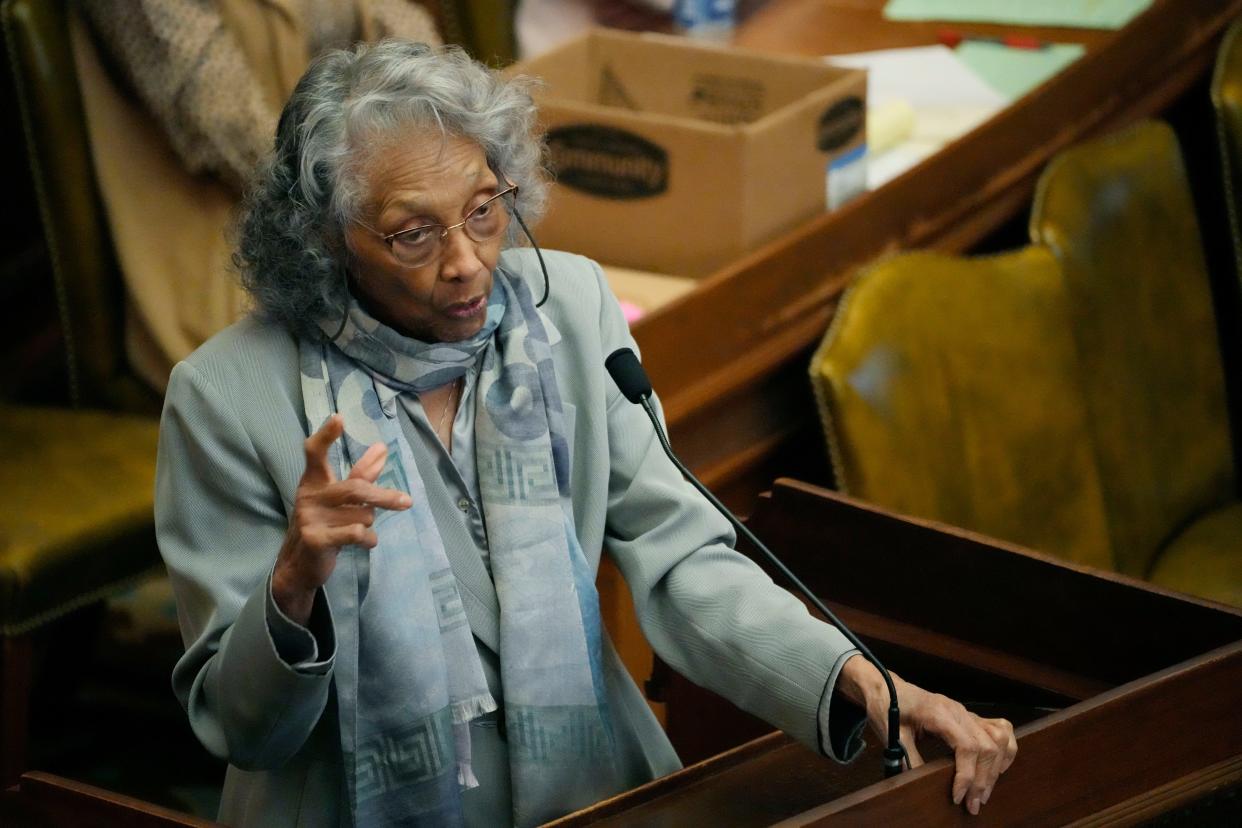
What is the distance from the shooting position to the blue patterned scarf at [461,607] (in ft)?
4.89

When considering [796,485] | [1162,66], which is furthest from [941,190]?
[796,485]

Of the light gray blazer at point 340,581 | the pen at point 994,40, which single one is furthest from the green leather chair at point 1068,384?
the light gray blazer at point 340,581

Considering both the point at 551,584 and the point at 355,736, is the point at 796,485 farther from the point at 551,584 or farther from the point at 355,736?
the point at 355,736

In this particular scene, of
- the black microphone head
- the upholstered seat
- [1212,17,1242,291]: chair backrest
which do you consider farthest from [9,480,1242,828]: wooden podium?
[1212,17,1242,291]: chair backrest

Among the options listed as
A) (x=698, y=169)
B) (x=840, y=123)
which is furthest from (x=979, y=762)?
(x=840, y=123)

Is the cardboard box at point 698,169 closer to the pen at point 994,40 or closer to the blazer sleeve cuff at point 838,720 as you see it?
the pen at point 994,40

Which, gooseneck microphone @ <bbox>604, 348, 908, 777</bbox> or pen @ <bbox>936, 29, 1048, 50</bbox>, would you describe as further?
pen @ <bbox>936, 29, 1048, 50</bbox>

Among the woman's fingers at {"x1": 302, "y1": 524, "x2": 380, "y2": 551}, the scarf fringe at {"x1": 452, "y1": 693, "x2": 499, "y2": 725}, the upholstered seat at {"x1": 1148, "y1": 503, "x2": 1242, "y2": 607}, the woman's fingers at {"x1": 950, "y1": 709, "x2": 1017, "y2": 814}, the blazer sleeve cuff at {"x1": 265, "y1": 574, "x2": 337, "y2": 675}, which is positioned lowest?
the upholstered seat at {"x1": 1148, "y1": 503, "x2": 1242, "y2": 607}

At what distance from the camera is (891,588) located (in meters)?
1.81

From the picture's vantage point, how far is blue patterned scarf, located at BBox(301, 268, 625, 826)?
4.89 feet

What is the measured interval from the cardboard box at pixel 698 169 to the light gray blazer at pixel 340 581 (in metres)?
0.78

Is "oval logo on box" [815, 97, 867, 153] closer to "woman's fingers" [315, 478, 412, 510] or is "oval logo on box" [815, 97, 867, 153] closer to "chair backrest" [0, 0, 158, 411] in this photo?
"chair backrest" [0, 0, 158, 411]

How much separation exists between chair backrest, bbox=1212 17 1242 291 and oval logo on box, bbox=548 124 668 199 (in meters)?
1.03

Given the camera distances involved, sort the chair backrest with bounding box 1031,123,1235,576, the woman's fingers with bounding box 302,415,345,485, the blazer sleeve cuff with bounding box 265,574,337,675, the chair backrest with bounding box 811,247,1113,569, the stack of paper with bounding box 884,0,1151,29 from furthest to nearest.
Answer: the stack of paper with bounding box 884,0,1151,29 < the chair backrest with bounding box 1031,123,1235,576 < the chair backrest with bounding box 811,247,1113,569 < the blazer sleeve cuff with bounding box 265,574,337,675 < the woman's fingers with bounding box 302,415,345,485
